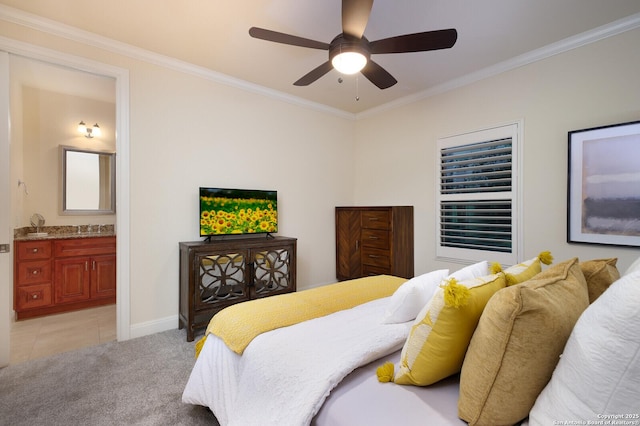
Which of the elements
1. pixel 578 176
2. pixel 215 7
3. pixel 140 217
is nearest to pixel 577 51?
pixel 578 176

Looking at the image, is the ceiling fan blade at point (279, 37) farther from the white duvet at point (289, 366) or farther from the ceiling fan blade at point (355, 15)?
the white duvet at point (289, 366)

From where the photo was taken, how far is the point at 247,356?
1.31 m

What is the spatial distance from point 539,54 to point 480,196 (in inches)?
54.6

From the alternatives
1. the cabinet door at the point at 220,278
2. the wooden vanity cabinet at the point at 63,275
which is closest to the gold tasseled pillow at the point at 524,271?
the cabinet door at the point at 220,278

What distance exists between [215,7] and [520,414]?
9.10 feet

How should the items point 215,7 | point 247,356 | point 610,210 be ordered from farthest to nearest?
point 610,210, point 215,7, point 247,356

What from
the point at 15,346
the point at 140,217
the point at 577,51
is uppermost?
the point at 577,51

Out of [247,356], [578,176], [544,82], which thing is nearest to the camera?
[247,356]

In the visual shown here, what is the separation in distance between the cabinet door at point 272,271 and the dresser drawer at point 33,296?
242cm

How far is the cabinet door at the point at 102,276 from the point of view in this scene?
11.8 ft

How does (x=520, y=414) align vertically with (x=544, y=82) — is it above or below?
below

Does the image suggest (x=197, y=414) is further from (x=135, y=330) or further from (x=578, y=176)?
(x=578, y=176)

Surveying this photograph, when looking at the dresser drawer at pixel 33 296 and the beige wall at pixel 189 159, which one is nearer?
the beige wall at pixel 189 159

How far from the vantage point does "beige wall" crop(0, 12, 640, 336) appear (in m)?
2.51
